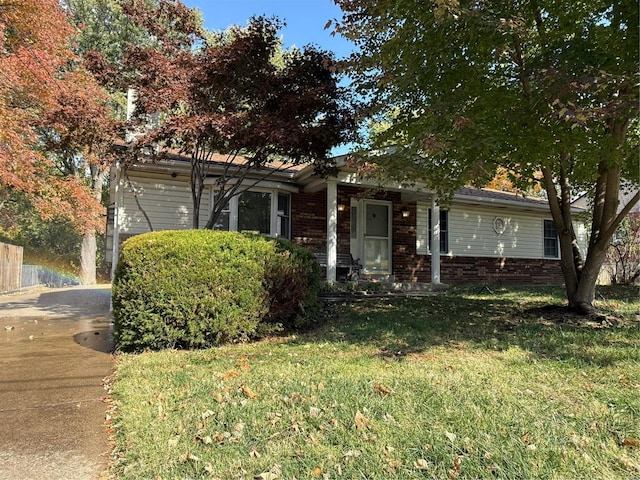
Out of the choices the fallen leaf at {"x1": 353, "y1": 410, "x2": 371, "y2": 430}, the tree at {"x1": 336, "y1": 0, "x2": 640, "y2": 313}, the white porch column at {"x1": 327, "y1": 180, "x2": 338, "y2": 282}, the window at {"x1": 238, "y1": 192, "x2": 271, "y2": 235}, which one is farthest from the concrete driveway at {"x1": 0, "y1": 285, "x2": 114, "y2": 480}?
the white porch column at {"x1": 327, "y1": 180, "x2": 338, "y2": 282}

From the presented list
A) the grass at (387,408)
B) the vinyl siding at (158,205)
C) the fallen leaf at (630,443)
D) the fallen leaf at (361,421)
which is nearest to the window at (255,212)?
the vinyl siding at (158,205)

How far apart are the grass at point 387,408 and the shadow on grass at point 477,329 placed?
0.05 m

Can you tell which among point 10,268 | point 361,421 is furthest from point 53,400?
point 10,268

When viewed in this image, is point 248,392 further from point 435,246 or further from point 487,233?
point 487,233

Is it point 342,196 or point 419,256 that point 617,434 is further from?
point 419,256

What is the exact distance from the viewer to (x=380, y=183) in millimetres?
7176

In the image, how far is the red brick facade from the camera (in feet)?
39.2

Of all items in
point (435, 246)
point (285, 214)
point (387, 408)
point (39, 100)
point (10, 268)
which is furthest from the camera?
point (10, 268)

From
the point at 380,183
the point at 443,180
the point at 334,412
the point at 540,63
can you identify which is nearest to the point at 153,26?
the point at 380,183

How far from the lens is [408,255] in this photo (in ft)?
44.6

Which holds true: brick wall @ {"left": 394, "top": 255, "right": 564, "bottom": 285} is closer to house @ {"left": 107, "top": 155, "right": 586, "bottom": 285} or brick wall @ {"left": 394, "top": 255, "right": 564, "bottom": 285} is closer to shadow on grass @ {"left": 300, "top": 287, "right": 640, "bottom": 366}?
house @ {"left": 107, "top": 155, "right": 586, "bottom": 285}

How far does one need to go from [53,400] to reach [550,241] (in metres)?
17.7

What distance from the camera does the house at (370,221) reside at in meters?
10.6

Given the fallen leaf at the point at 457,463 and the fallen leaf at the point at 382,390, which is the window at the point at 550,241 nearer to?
the fallen leaf at the point at 382,390
